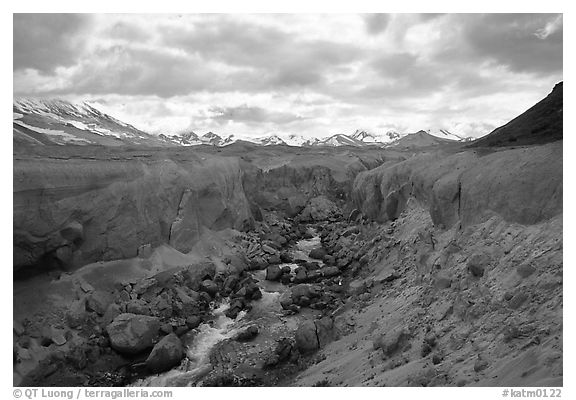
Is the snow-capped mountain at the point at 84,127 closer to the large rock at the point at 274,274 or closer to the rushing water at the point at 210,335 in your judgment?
the large rock at the point at 274,274

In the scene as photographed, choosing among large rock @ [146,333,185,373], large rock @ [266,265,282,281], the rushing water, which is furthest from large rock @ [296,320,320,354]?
large rock @ [266,265,282,281]

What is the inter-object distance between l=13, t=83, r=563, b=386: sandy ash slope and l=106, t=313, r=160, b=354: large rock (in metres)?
0.05

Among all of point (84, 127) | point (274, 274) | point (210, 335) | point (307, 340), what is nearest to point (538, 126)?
point (307, 340)

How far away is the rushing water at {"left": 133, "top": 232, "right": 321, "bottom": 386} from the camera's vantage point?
13.8 m

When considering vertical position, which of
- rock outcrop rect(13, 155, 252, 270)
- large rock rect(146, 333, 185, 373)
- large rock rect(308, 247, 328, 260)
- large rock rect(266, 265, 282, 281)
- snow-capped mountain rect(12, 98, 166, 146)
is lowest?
large rock rect(146, 333, 185, 373)

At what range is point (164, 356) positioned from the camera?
1419 cm

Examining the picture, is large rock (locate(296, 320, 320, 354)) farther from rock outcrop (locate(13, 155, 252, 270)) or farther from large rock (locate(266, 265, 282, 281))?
rock outcrop (locate(13, 155, 252, 270))

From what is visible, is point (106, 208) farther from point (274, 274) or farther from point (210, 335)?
point (274, 274)

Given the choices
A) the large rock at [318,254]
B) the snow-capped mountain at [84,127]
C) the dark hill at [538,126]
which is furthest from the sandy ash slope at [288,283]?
the snow-capped mountain at [84,127]

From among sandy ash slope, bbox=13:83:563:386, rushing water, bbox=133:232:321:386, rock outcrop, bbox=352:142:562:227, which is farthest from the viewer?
rushing water, bbox=133:232:321:386

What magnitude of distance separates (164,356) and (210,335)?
2.69 meters

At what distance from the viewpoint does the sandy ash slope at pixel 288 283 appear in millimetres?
10766

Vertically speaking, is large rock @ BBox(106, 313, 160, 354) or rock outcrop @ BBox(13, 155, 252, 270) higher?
rock outcrop @ BBox(13, 155, 252, 270)

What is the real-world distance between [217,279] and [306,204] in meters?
22.8
